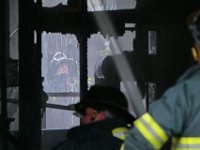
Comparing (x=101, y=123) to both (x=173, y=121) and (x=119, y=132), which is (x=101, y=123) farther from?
(x=173, y=121)

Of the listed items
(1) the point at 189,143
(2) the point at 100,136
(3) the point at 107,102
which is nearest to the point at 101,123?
(2) the point at 100,136

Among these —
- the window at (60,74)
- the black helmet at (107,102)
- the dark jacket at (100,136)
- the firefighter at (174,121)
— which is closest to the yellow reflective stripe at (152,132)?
the firefighter at (174,121)

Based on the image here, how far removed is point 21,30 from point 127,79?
987mm

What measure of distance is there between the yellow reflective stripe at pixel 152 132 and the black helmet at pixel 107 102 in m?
0.90

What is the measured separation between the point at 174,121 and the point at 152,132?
8 cm

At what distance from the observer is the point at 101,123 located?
9.30ft

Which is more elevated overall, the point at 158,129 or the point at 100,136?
the point at 158,129

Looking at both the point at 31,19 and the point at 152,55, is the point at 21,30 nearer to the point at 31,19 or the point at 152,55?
the point at 31,19

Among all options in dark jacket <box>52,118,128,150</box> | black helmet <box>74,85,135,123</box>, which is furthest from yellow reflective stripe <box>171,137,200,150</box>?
black helmet <box>74,85,135,123</box>

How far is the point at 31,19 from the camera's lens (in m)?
4.96

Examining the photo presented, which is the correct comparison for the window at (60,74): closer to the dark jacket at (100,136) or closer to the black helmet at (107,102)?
the black helmet at (107,102)

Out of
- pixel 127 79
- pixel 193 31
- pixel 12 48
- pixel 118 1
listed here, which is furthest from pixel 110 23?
pixel 193 31

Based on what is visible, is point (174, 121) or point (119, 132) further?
point (119, 132)

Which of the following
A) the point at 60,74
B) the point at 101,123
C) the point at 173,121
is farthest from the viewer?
the point at 60,74
